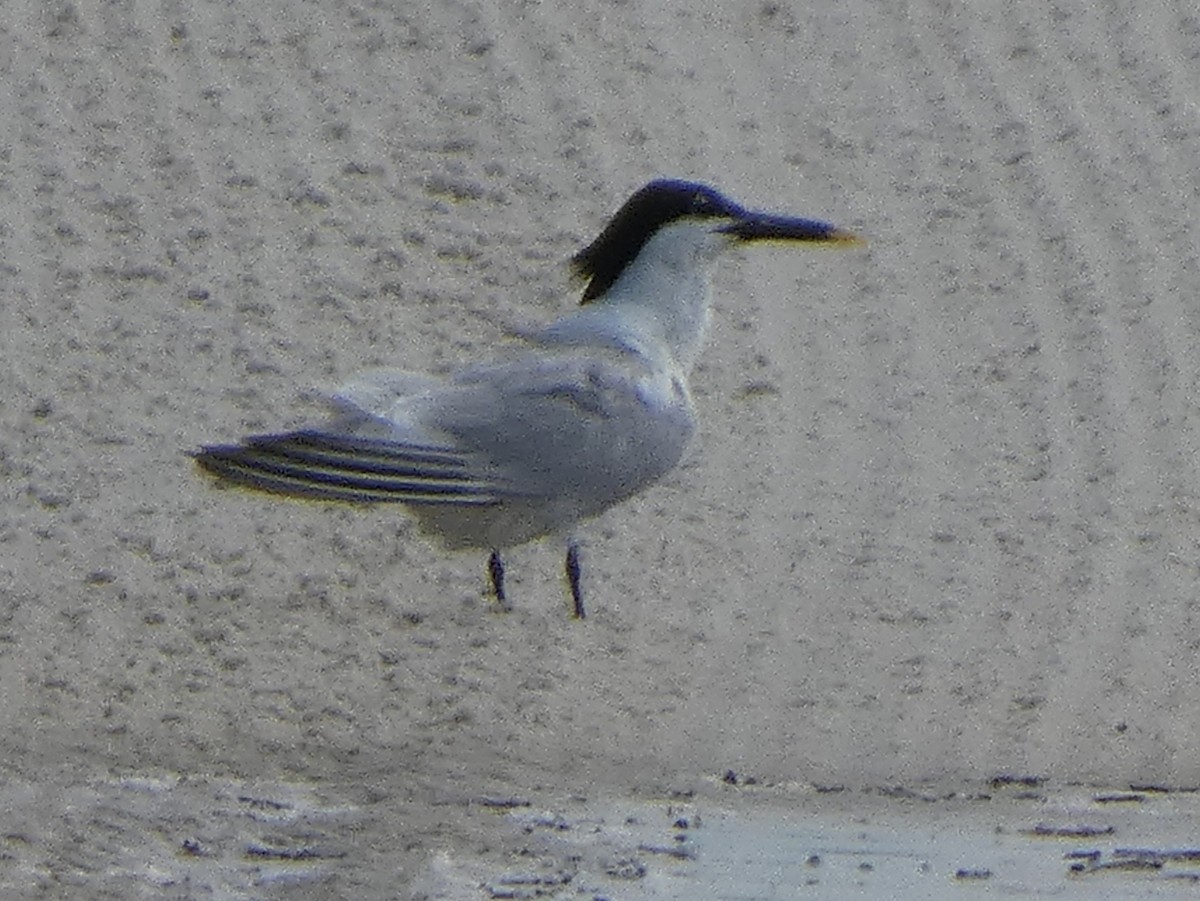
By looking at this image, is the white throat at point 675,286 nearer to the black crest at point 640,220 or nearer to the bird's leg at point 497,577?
the black crest at point 640,220

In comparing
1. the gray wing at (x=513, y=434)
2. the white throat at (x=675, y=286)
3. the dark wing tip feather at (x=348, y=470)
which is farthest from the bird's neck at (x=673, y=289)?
the dark wing tip feather at (x=348, y=470)

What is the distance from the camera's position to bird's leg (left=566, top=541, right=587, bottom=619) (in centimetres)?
503

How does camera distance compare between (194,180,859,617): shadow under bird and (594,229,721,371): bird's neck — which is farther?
(594,229,721,371): bird's neck

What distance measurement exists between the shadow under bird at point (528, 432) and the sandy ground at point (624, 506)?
0.35 metres

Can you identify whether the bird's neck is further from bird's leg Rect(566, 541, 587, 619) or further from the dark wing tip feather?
the dark wing tip feather

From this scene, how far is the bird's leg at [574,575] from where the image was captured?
5.03 metres

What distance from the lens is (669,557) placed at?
5.41m

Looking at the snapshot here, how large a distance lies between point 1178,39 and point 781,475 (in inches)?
107

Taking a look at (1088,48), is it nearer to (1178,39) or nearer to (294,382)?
(1178,39)

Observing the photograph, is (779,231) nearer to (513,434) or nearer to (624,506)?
(624,506)

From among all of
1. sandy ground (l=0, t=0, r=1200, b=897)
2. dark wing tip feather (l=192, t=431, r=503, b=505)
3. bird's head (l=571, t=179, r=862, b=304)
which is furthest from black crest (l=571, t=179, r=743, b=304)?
dark wing tip feather (l=192, t=431, r=503, b=505)

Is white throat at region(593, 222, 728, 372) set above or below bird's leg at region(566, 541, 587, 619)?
above

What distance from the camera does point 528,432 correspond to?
4.60 meters

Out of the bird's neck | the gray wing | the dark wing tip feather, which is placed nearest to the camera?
the dark wing tip feather
